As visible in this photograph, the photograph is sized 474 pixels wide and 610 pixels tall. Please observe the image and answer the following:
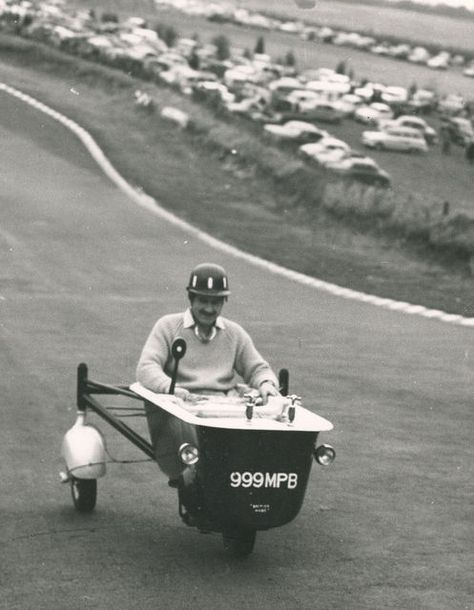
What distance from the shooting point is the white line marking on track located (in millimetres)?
23797

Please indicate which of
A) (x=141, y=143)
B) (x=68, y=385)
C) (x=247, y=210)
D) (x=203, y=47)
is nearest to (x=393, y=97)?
(x=203, y=47)

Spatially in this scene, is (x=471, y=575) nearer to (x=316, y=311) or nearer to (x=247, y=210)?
(x=316, y=311)

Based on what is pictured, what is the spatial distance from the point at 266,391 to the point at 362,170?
4342cm

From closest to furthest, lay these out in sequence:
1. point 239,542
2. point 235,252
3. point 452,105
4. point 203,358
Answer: point 239,542, point 203,358, point 235,252, point 452,105

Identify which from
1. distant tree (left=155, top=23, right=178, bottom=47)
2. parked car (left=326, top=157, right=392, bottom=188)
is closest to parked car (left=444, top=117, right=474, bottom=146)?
parked car (left=326, top=157, right=392, bottom=188)

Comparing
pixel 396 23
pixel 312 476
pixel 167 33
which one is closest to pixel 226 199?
pixel 312 476

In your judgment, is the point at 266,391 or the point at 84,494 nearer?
the point at 266,391

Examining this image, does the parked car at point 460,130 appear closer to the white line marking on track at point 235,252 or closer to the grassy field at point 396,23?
the white line marking on track at point 235,252

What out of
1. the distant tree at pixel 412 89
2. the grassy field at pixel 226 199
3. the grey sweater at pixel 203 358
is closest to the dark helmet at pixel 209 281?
the grey sweater at pixel 203 358

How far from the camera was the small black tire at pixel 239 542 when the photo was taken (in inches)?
362

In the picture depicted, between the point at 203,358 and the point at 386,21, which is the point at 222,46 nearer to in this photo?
the point at 386,21

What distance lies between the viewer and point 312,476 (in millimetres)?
12094

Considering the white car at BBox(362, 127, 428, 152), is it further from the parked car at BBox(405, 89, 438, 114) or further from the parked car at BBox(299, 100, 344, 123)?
the parked car at BBox(405, 89, 438, 114)

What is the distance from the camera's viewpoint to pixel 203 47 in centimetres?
10806
